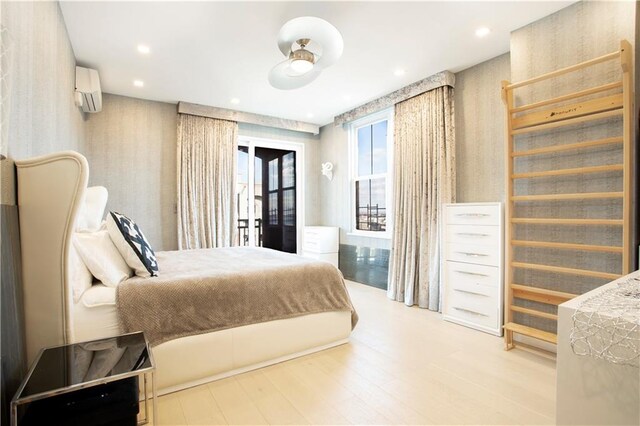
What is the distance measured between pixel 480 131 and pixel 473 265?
136 cm

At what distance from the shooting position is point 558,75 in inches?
91.2

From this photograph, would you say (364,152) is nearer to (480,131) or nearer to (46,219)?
(480,131)

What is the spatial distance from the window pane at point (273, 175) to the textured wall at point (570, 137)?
12.6 ft

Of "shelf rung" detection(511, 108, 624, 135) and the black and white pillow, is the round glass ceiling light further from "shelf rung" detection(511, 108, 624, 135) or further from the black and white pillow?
"shelf rung" detection(511, 108, 624, 135)

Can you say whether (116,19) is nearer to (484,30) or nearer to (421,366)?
(484,30)

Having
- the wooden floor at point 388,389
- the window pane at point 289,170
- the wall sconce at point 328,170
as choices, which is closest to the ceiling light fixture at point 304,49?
the wooden floor at point 388,389

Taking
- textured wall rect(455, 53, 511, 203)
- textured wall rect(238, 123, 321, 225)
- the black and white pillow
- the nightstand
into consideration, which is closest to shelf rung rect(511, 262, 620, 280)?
textured wall rect(455, 53, 511, 203)

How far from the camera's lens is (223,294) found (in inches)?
79.3

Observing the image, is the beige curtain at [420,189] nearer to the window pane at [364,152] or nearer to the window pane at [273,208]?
the window pane at [364,152]

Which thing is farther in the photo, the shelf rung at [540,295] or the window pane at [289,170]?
the window pane at [289,170]

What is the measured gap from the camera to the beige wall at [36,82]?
1371mm

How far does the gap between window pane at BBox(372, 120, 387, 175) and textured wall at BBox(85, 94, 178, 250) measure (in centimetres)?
283

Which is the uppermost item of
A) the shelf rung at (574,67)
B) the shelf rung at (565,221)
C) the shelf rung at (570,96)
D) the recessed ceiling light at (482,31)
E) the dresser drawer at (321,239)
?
the recessed ceiling light at (482,31)

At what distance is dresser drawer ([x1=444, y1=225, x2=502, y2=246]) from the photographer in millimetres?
2799
